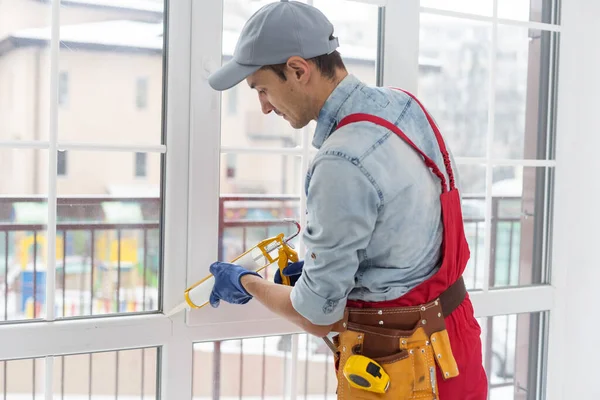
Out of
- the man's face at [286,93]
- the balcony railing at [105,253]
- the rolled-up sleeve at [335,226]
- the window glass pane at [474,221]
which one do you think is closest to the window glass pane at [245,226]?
the balcony railing at [105,253]

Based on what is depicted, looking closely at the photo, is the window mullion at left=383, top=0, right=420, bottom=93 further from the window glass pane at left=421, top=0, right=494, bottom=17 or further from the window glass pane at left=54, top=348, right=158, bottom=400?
the window glass pane at left=54, top=348, right=158, bottom=400

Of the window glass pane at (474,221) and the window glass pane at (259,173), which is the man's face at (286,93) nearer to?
the window glass pane at (474,221)

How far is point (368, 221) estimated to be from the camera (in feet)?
4.09

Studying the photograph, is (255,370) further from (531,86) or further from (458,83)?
(531,86)

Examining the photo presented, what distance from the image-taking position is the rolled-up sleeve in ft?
4.02

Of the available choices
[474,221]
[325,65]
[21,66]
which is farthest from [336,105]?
[474,221]

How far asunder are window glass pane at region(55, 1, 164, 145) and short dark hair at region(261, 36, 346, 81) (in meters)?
0.63

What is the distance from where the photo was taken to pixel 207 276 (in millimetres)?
1789

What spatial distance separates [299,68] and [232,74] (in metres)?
0.15

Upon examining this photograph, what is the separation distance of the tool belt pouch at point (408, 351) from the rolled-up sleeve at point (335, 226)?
0.15m

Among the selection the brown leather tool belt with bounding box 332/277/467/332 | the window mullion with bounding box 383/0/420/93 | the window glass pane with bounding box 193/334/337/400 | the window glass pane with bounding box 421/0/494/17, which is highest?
the window glass pane with bounding box 421/0/494/17

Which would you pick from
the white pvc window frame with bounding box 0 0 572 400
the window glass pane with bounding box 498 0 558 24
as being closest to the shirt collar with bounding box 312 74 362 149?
the white pvc window frame with bounding box 0 0 572 400

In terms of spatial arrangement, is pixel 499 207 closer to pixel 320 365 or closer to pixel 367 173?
pixel 320 365

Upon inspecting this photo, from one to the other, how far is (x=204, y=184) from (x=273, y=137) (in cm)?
176
